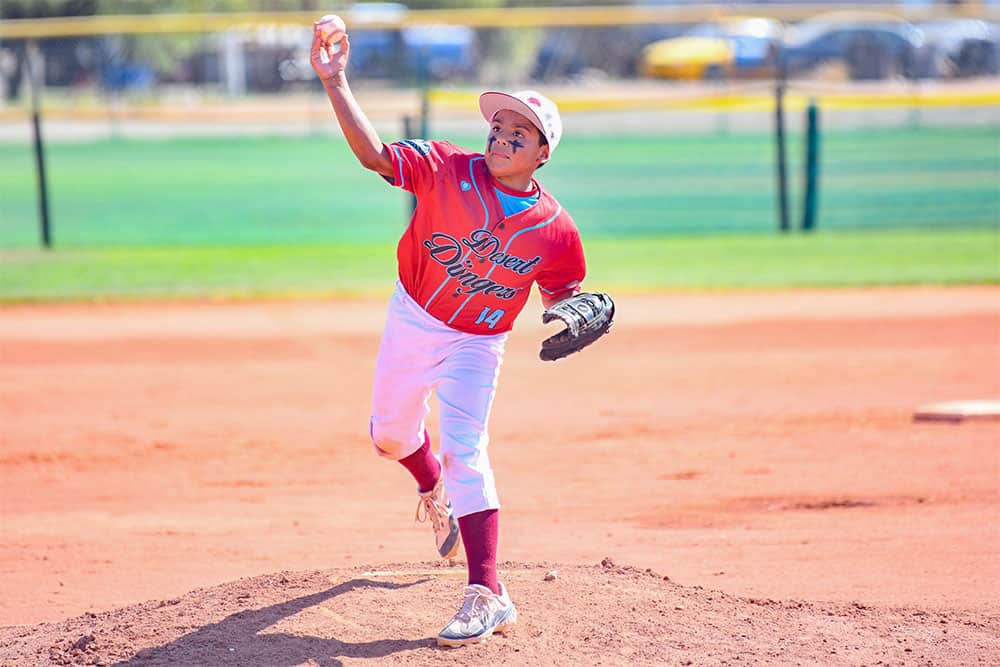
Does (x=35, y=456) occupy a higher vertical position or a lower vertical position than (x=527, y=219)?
lower

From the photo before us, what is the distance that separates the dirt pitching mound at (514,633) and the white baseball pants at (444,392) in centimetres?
50

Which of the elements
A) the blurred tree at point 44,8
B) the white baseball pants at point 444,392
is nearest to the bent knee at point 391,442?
the white baseball pants at point 444,392

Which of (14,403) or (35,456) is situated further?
(14,403)

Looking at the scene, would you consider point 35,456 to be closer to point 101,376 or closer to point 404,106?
point 101,376

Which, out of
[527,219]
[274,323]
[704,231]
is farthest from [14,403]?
[704,231]

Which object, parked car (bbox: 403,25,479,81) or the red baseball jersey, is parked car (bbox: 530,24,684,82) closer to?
parked car (bbox: 403,25,479,81)

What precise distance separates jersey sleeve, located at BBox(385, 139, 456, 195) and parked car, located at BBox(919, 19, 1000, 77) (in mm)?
18762

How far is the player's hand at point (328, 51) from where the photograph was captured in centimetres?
421

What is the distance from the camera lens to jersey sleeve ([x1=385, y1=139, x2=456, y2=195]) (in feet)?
14.2

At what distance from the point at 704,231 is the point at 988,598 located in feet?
40.1

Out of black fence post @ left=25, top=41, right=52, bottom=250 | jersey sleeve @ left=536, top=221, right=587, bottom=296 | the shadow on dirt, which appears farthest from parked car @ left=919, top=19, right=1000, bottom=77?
the shadow on dirt

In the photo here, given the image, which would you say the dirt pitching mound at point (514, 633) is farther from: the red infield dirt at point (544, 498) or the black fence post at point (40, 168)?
the black fence post at point (40, 168)

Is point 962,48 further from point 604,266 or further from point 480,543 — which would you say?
point 480,543

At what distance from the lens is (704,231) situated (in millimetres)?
16953
